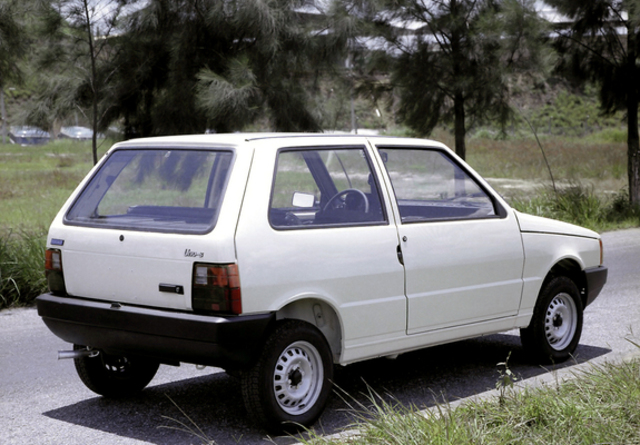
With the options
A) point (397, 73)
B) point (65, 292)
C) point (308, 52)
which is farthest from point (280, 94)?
point (65, 292)

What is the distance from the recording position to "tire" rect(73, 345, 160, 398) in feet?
18.5

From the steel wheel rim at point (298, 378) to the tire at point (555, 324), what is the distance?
82.6 inches

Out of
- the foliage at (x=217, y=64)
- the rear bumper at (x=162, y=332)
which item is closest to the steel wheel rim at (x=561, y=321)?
the rear bumper at (x=162, y=332)

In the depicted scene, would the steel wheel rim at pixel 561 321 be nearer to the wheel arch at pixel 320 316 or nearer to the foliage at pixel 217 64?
the wheel arch at pixel 320 316

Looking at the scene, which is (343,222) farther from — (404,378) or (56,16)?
(56,16)

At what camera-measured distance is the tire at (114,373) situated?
562 centimetres

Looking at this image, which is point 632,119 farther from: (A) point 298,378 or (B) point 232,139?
(A) point 298,378

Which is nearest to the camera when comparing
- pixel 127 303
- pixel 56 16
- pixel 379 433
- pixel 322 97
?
pixel 379 433

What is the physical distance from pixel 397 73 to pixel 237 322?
11867 mm

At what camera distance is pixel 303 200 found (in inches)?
235

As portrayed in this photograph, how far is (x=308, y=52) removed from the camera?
46.3 ft

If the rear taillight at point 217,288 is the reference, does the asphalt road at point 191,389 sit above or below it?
below

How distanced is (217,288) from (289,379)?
733 mm

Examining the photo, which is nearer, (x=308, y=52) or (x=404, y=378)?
(x=404, y=378)
